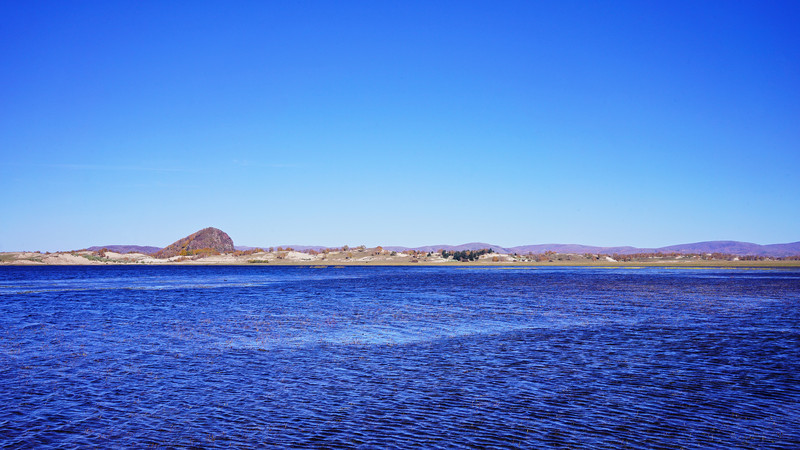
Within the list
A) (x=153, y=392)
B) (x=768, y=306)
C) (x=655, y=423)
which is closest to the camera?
(x=655, y=423)

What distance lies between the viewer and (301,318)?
39.4 metres

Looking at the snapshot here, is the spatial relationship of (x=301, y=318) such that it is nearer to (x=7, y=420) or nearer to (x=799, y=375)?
(x=7, y=420)

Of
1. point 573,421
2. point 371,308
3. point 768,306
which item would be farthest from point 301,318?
point 768,306

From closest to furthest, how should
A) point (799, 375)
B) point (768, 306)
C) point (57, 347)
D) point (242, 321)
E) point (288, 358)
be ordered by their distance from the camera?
point (799, 375), point (288, 358), point (57, 347), point (242, 321), point (768, 306)

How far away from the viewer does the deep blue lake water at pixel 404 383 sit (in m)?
13.4

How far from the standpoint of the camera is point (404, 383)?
60.9 ft

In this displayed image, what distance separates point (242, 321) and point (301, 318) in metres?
4.16

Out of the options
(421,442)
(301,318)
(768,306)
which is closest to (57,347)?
(301,318)

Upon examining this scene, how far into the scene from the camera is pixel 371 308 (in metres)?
46.9

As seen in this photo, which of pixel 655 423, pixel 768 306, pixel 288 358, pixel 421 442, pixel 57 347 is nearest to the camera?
pixel 421 442

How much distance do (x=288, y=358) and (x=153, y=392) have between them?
6609 millimetres

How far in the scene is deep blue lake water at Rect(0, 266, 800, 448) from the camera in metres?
13.4

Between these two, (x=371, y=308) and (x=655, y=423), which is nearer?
(x=655, y=423)

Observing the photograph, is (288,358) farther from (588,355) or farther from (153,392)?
(588,355)
